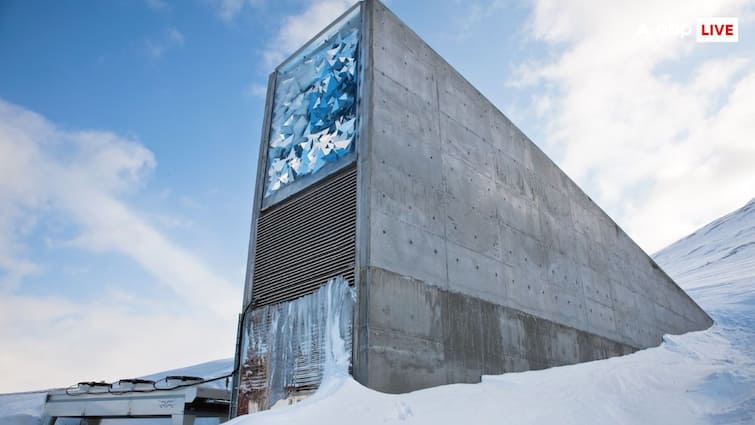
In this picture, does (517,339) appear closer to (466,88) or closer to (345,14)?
(466,88)

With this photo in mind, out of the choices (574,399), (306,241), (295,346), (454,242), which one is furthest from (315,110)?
(574,399)

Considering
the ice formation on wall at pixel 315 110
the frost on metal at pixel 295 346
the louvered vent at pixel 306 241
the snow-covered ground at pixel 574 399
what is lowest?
the snow-covered ground at pixel 574 399

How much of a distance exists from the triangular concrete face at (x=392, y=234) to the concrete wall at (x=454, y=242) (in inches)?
1.5

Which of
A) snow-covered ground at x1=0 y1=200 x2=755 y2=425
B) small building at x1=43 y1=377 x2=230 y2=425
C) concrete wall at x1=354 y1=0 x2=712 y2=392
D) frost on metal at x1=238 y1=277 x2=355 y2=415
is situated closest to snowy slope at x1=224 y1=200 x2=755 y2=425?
snow-covered ground at x1=0 y1=200 x2=755 y2=425

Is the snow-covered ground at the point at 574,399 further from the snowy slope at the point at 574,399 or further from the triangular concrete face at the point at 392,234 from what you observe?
the triangular concrete face at the point at 392,234

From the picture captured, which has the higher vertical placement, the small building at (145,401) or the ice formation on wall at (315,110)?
the ice formation on wall at (315,110)

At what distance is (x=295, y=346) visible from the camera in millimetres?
8914

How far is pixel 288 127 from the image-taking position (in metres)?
11.5

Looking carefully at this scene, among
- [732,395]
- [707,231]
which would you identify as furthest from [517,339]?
[707,231]

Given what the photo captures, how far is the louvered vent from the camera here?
29.1 ft

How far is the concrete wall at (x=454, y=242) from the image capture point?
8.32 meters

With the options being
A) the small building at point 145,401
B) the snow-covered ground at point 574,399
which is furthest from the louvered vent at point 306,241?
the small building at point 145,401

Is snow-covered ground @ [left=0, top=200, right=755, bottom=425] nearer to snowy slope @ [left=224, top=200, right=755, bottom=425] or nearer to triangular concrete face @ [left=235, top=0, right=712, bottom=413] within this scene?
snowy slope @ [left=224, top=200, right=755, bottom=425]

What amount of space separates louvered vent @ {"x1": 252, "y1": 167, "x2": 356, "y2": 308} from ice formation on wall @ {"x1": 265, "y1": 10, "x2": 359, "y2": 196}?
63 centimetres
